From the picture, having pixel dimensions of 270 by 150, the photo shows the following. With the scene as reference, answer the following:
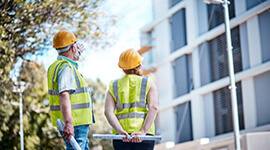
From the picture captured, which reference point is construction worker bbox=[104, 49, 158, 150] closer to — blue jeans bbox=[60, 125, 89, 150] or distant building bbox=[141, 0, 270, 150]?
blue jeans bbox=[60, 125, 89, 150]

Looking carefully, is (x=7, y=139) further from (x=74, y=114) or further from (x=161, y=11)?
(x=74, y=114)

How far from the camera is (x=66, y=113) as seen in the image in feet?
17.0

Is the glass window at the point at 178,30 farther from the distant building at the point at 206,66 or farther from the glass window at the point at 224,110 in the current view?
the glass window at the point at 224,110

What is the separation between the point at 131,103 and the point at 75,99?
740 mm

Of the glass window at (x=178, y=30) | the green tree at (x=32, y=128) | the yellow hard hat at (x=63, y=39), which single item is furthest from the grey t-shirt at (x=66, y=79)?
the glass window at (x=178, y=30)

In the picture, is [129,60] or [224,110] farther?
[224,110]

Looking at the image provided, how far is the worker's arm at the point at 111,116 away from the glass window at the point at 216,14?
83.2ft

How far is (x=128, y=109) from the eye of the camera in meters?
5.89

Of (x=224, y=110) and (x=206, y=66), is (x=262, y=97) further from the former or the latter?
(x=206, y=66)

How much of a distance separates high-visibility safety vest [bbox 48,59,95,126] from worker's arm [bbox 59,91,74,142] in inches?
5.6

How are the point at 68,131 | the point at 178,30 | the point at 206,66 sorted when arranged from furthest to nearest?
the point at 178,30
the point at 206,66
the point at 68,131

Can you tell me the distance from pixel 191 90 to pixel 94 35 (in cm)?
1846

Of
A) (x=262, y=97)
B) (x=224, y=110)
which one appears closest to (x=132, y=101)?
(x=262, y=97)

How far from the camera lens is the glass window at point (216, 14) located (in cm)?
3050
